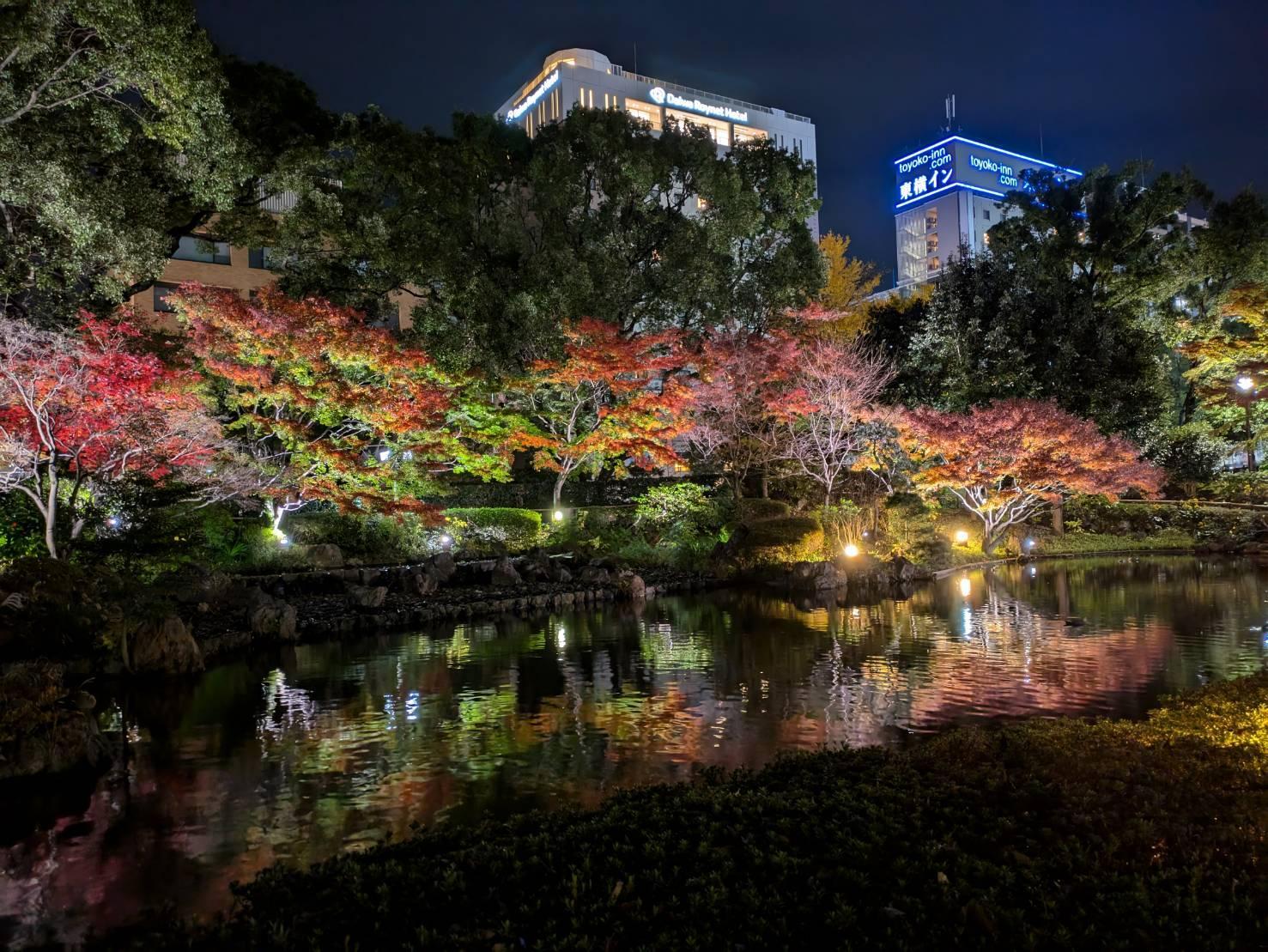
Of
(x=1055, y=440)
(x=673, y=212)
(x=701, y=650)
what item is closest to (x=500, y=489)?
(x=673, y=212)

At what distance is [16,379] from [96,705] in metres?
5.23

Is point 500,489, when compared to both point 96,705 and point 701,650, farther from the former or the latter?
point 96,705

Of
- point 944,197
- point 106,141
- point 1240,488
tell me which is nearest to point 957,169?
point 944,197

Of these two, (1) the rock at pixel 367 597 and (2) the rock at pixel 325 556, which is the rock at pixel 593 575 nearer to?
(1) the rock at pixel 367 597

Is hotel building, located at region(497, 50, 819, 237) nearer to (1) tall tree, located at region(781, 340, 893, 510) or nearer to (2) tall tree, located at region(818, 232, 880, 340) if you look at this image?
(2) tall tree, located at region(818, 232, 880, 340)

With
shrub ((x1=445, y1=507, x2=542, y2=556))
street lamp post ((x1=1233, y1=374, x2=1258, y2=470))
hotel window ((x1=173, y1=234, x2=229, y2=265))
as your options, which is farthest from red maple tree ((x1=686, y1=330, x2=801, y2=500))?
hotel window ((x1=173, y1=234, x2=229, y2=265))

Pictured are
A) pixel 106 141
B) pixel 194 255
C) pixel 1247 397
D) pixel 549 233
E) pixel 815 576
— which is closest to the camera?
pixel 106 141

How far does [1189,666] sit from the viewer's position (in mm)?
10867

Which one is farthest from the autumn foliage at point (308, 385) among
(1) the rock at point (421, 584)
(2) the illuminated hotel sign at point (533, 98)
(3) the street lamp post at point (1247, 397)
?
(2) the illuminated hotel sign at point (533, 98)

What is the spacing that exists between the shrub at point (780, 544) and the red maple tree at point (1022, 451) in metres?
4.46

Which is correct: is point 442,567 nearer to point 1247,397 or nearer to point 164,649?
point 164,649

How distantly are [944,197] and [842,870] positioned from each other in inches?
3281

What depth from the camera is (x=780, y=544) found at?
21906mm

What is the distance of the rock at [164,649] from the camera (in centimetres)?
1187
